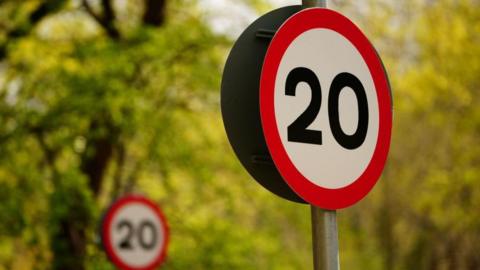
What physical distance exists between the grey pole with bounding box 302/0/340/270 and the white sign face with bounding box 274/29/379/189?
121mm

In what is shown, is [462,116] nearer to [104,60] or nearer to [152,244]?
[104,60]

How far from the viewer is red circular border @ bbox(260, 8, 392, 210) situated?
3070 mm

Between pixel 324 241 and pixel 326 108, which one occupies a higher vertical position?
pixel 326 108

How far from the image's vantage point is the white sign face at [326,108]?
3131mm

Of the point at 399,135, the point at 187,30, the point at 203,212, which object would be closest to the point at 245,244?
the point at 203,212

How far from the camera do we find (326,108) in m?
3.23

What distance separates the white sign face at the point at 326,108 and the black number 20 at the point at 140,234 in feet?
18.1

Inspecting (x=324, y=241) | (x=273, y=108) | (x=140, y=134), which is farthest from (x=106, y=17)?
(x=324, y=241)

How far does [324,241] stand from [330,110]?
476mm

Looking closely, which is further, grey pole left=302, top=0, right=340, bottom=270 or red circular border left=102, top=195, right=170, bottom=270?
red circular border left=102, top=195, right=170, bottom=270

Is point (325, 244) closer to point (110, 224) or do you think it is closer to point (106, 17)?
point (110, 224)

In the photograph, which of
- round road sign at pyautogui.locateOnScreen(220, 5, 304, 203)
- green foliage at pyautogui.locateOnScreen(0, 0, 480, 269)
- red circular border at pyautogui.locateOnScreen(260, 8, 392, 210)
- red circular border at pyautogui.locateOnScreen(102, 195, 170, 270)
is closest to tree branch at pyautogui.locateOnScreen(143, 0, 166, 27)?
green foliage at pyautogui.locateOnScreen(0, 0, 480, 269)

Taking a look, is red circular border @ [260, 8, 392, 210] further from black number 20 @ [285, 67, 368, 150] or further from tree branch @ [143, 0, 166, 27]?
tree branch @ [143, 0, 166, 27]

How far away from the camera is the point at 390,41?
1861 centimetres
